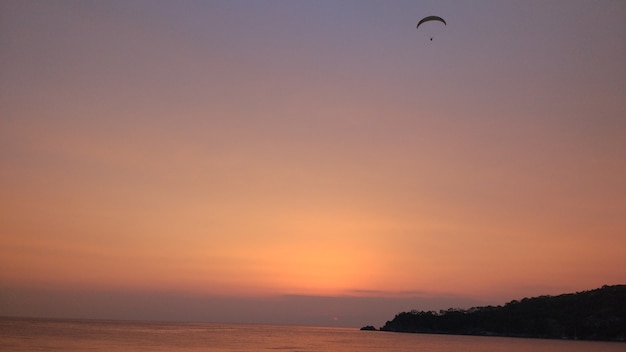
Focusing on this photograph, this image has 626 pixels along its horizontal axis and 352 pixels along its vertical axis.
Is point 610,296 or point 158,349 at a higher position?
point 610,296

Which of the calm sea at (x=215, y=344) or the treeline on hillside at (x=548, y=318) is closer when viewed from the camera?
the calm sea at (x=215, y=344)

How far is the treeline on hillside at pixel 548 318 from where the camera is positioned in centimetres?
12544

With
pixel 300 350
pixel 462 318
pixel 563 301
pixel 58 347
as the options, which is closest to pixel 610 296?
pixel 563 301

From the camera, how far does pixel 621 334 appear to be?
4719 inches

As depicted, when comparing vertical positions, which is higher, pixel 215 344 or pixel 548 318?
pixel 548 318

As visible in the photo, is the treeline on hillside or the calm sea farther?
the treeline on hillside

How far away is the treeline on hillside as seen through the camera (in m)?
125

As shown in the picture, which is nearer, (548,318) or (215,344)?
(215,344)

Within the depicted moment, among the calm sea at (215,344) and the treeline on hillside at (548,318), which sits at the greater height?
the treeline on hillside at (548,318)

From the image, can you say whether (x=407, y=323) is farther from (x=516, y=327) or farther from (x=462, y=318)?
(x=516, y=327)

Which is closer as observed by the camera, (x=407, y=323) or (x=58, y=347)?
(x=58, y=347)

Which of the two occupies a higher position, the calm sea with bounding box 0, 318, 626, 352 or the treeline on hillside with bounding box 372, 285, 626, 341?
the treeline on hillside with bounding box 372, 285, 626, 341

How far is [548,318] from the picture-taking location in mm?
138250

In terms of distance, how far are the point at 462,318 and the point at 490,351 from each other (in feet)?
272
